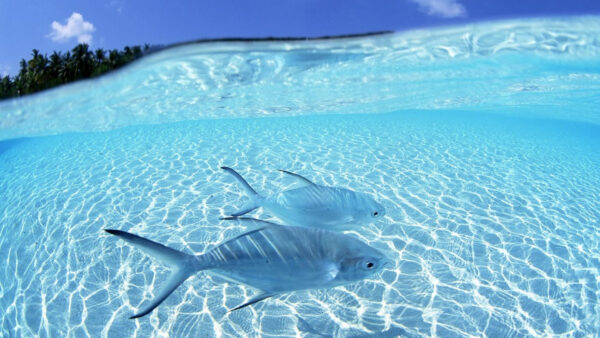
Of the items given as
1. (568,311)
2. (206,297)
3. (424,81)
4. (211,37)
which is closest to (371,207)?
(206,297)

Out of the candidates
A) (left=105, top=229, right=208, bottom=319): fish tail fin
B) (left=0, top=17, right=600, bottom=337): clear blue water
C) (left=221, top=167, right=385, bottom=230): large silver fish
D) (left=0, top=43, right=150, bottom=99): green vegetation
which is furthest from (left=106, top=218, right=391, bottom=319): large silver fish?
(left=0, top=43, right=150, bottom=99): green vegetation

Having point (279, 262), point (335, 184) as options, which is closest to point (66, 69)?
point (335, 184)

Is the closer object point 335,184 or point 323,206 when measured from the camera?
point 323,206

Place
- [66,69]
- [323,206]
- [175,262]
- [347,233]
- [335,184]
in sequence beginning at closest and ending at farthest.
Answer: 1. [175,262]
2. [323,206]
3. [347,233]
4. [335,184]
5. [66,69]

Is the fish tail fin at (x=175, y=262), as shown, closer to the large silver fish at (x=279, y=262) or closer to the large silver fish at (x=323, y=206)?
the large silver fish at (x=279, y=262)

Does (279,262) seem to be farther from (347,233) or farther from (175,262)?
(347,233)

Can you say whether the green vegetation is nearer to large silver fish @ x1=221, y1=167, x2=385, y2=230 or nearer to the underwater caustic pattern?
the underwater caustic pattern

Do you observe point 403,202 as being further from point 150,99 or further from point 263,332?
point 150,99
